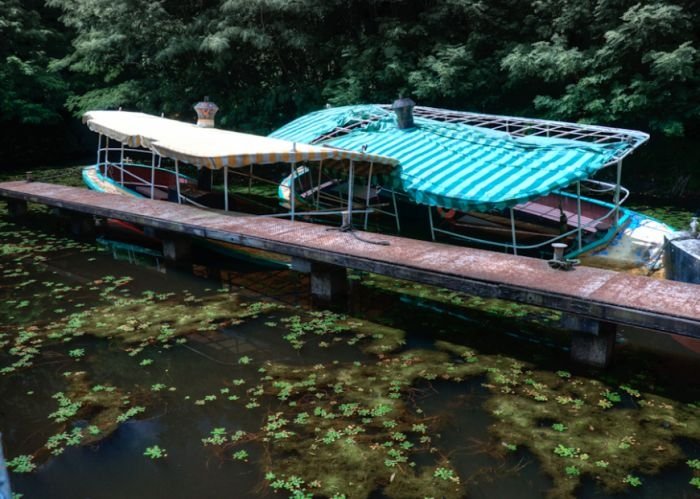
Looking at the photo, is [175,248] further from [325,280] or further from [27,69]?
[27,69]

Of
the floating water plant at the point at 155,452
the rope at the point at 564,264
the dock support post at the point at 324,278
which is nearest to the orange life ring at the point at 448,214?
the dock support post at the point at 324,278

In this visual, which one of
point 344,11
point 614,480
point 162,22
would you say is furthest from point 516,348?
point 162,22

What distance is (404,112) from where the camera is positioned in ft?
42.6

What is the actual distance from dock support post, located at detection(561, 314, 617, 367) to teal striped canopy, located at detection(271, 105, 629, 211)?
3.19 meters

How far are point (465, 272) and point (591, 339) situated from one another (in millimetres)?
1660

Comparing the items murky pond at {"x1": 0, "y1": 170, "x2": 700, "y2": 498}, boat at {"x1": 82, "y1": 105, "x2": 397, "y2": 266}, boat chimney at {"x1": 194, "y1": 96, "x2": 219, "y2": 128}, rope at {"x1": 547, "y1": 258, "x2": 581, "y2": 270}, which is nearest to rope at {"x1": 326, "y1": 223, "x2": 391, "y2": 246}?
boat at {"x1": 82, "y1": 105, "x2": 397, "y2": 266}

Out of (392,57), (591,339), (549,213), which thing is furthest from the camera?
(392,57)

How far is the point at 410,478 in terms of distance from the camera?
16.1 ft

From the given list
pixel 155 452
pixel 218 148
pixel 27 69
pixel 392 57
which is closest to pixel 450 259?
pixel 155 452

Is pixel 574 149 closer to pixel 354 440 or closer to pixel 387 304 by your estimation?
pixel 387 304

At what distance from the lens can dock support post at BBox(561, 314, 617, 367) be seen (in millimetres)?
6637

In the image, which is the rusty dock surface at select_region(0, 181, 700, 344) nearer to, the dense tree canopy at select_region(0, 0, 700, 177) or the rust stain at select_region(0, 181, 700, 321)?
the rust stain at select_region(0, 181, 700, 321)

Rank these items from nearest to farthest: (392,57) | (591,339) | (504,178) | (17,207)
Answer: (591,339) → (504,178) → (17,207) → (392,57)

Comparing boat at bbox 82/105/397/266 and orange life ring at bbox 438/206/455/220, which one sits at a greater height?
boat at bbox 82/105/397/266
